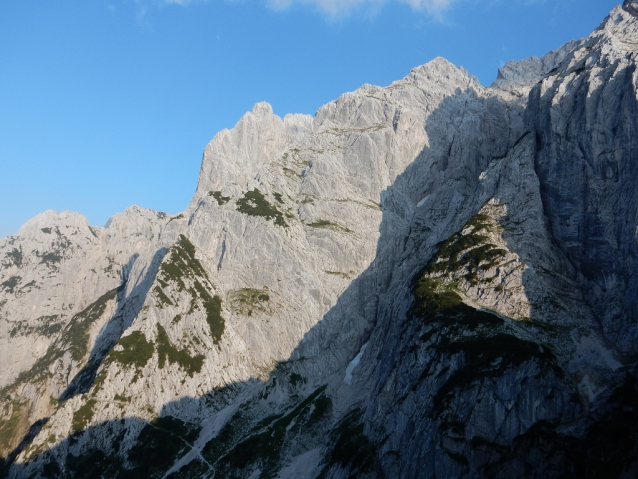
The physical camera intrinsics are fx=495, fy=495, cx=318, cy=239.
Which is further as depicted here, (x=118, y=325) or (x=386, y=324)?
(x=118, y=325)

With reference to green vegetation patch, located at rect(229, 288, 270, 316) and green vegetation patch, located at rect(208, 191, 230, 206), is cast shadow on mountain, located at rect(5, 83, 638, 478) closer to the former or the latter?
green vegetation patch, located at rect(229, 288, 270, 316)

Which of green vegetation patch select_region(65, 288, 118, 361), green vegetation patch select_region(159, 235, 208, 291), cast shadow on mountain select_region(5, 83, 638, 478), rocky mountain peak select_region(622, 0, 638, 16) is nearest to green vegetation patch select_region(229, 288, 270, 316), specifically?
green vegetation patch select_region(159, 235, 208, 291)

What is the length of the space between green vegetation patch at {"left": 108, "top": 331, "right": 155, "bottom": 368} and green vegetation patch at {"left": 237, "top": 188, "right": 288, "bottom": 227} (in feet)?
180

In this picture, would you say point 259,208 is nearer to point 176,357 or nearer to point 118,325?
point 176,357

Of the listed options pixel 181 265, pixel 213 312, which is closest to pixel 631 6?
pixel 213 312

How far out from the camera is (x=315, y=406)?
12050cm

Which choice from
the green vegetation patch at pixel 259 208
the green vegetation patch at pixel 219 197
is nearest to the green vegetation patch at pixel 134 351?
the green vegetation patch at pixel 259 208

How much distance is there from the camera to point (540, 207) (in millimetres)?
118438

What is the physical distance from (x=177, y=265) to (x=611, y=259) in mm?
116282

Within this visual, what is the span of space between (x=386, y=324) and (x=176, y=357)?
57.1 metres

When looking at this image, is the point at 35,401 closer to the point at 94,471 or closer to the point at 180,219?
the point at 94,471

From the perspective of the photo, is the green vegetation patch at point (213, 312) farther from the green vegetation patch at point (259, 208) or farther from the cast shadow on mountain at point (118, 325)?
the green vegetation patch at point (259, 208)

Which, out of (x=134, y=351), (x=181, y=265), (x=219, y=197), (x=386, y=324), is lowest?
(x=386, y=324)

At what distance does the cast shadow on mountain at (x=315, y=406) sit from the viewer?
346 feet
